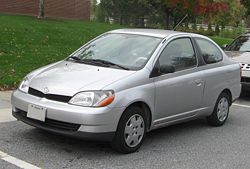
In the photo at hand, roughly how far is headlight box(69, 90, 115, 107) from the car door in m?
0.95

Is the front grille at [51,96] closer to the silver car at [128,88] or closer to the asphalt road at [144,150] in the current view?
the silver car at [128,88]

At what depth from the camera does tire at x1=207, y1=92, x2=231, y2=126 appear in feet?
25.1

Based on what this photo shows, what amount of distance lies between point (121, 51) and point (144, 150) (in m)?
1.45

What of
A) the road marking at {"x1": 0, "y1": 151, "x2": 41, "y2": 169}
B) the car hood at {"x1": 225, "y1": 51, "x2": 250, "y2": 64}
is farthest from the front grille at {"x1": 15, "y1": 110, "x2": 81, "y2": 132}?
the car hood at {"x1": 225, "y1": 51, "x2": 250, "y2": 64}

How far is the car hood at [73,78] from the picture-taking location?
18.2 feet

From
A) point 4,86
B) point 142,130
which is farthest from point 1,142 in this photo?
point 4,86

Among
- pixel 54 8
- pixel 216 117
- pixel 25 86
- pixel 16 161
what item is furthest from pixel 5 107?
pixel 54 8

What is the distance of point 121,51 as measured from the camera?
659cm

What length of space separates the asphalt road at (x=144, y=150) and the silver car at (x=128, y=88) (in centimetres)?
29

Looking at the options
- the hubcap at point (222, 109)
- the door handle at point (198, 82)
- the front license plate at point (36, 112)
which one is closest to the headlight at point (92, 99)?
the front license plate at point (36, 112)

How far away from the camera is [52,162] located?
532cm

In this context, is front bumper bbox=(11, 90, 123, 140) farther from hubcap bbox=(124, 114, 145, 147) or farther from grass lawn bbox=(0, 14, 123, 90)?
grass lawn bbox=(0, 14, 123, 90)

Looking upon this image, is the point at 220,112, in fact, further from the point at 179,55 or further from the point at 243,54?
the point at 243,54

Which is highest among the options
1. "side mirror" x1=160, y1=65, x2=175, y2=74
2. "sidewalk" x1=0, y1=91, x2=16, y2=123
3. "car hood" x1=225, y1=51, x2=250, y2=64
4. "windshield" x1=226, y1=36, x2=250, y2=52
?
"windshield" x1=226, y1=36, x2=250, y2=52
